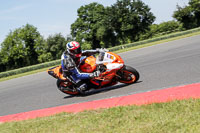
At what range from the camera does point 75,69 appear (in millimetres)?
7445

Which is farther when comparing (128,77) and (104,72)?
(128,77)

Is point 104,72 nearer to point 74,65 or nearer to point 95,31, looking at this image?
point 74,65

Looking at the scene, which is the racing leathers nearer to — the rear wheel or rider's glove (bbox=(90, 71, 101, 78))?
rider's glove (bbox=(90, 71, 101, 78))

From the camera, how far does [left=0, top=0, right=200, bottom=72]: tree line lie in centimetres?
7050

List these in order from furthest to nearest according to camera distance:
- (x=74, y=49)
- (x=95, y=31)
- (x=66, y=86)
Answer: (x=95, y=31) < (x=66, y=86) < (x=74, y=49)

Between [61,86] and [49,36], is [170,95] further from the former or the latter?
[49,36]

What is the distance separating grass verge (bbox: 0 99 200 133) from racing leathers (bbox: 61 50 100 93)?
1.83m

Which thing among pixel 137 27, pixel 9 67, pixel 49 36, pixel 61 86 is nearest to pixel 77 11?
pixel 49 36

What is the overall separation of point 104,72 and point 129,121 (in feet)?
10.4

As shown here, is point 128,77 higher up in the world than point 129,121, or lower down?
higher up

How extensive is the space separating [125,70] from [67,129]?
3187 millimetres

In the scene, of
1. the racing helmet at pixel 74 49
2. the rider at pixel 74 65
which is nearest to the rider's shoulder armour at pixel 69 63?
the rider at pixel 74 65

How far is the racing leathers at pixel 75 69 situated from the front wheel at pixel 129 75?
763 millimetres

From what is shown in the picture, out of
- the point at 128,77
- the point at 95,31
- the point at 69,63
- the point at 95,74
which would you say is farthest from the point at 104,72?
the point at 95,31
